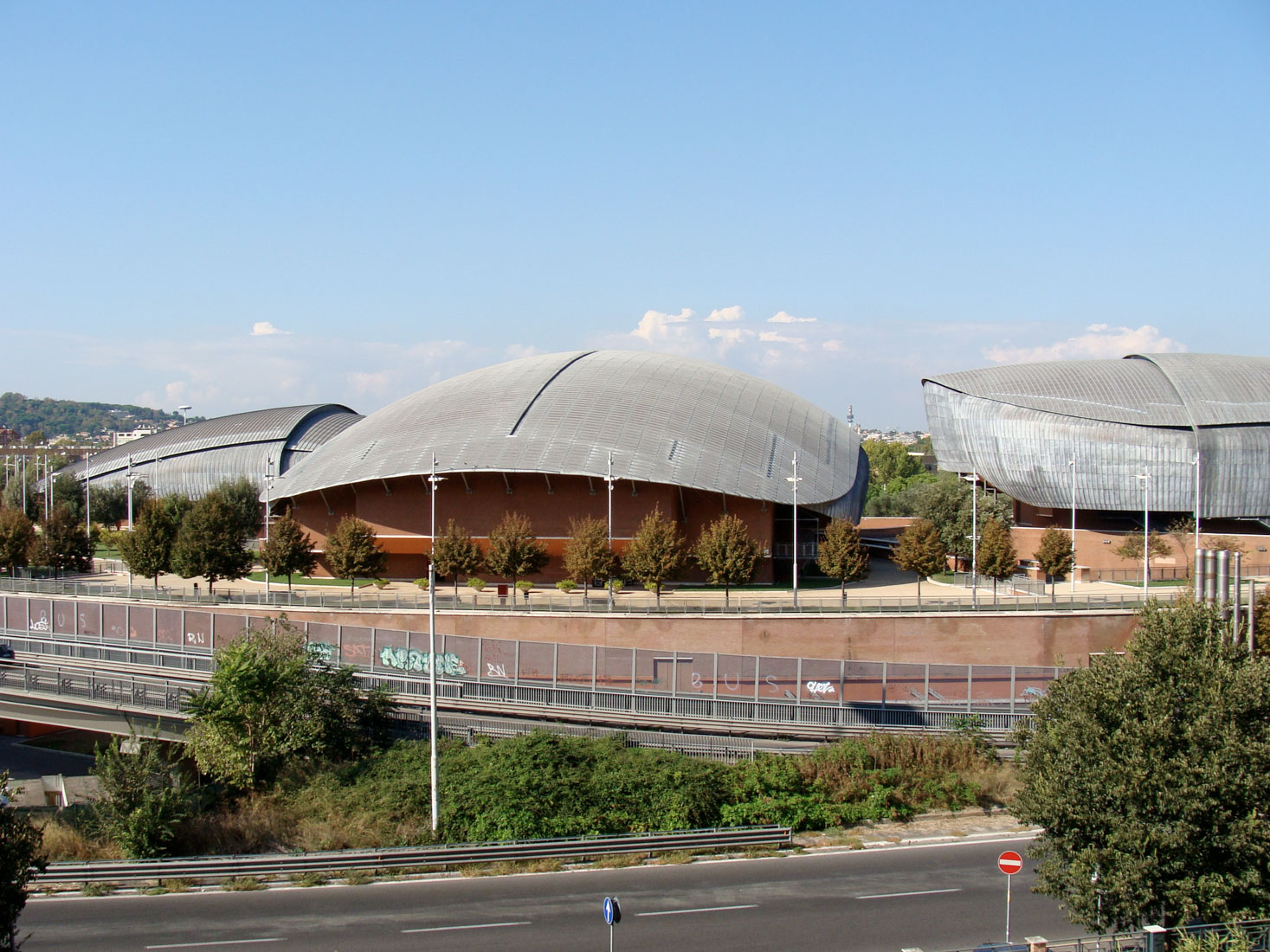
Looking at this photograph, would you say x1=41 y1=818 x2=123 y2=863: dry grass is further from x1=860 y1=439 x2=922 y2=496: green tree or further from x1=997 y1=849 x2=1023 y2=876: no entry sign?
x1=860 y1=439 x2=922 y2=496: green tree

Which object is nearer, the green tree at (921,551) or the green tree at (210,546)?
the green tree at (210,546)

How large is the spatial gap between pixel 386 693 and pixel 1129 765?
18.7m

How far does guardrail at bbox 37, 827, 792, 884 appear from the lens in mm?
20156

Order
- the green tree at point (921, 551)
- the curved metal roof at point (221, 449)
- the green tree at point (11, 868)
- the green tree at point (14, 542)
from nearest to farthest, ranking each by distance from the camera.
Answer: the green tree at point (11, 868) → the green tree at point (921, 551) → the green tree at point (14, 542) → the curved metal roof at point (221, 449)

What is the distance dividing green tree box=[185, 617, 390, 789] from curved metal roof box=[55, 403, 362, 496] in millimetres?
Answer: 57878

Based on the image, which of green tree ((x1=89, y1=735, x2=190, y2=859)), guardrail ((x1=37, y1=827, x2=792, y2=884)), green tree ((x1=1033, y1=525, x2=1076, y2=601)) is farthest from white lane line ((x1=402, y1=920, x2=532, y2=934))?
green tree ((x1=1033, y1=525, x2=1076, y2=601))

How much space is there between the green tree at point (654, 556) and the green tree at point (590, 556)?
0.92 meters

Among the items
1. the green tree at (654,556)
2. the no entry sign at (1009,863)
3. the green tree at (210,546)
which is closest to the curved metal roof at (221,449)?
the green tree at (210,546)

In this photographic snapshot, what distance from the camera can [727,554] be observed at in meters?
47.5

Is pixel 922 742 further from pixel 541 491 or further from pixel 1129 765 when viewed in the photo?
pixel 541 491

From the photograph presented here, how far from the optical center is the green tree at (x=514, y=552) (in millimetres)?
49375

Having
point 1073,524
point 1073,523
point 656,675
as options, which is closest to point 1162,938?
point 656,675

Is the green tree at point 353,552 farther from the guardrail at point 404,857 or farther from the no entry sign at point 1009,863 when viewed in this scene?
the no entry sign at point 1009,863

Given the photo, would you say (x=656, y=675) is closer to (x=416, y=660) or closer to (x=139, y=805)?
(x=416, y=660)
